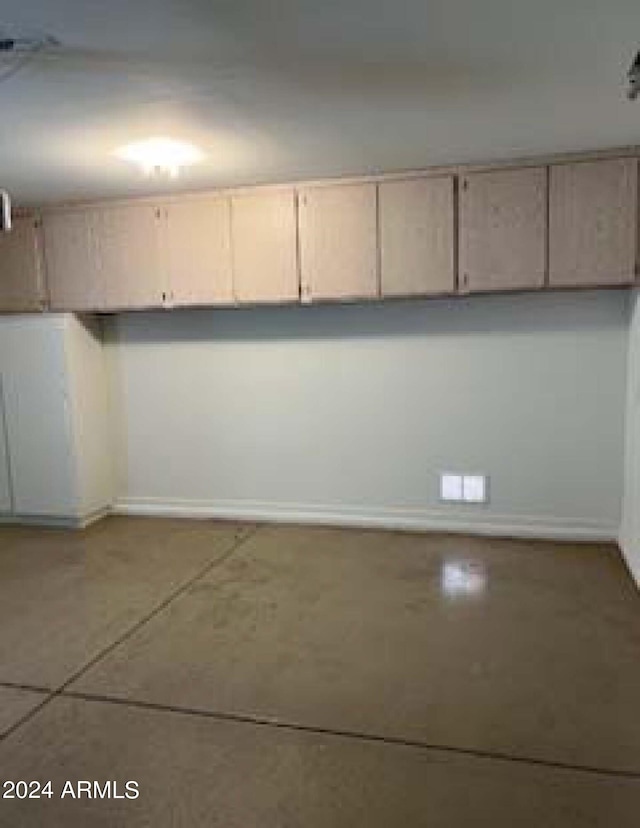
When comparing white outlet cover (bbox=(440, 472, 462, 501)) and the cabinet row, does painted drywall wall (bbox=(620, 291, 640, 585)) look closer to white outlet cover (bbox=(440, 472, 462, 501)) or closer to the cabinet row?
the cabinet row

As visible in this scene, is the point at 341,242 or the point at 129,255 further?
the point at 129,255

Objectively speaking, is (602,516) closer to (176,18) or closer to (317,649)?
(317,649)

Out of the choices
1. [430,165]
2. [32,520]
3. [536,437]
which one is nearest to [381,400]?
[536,437]

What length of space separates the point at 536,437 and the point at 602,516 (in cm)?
62

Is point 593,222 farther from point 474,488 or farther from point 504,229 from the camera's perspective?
point 474,488

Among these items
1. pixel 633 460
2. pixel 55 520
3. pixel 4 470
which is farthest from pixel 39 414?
pixel 633 460

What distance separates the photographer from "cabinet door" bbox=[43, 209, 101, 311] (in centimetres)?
432

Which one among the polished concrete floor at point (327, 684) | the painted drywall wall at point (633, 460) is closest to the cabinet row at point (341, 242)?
the painted drywall wall at point (633, 460)

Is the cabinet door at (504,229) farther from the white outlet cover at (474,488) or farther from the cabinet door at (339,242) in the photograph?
the white outlet cover at (474,488)

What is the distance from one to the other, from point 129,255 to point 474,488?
8.76ft

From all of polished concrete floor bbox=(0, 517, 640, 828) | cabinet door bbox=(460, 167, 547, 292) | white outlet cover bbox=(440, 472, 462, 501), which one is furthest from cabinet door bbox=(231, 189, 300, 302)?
polished concrete floor bbox=(0, 517, 640, 828)

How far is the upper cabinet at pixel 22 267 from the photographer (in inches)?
174

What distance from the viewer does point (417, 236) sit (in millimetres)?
3719

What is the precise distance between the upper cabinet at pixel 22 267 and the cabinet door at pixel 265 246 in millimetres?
1425
